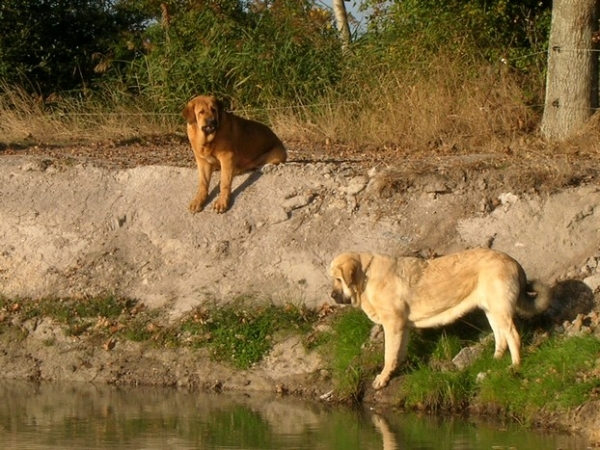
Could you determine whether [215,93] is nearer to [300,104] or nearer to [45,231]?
[300,104]

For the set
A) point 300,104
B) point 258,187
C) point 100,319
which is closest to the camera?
point 100,319

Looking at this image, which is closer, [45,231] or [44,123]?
[45,231]

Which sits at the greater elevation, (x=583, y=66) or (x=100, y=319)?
(x=583, y=66)

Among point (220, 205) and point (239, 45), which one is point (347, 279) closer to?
point (220, 205)

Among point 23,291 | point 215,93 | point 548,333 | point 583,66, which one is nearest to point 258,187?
point 23,291

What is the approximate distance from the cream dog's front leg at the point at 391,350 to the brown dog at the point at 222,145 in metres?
3.43

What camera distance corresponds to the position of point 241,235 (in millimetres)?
14336

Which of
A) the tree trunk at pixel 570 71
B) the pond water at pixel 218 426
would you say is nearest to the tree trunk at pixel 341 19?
the tree trunk at pixel 570 71

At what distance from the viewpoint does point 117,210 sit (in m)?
15.0

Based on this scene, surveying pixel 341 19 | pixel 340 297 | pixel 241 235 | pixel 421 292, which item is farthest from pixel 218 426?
pixel 341 19

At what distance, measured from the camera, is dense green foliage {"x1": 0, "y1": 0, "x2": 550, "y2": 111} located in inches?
780

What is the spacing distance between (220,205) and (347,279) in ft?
10.7

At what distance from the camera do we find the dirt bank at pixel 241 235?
13.0 m

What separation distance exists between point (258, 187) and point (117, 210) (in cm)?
172
